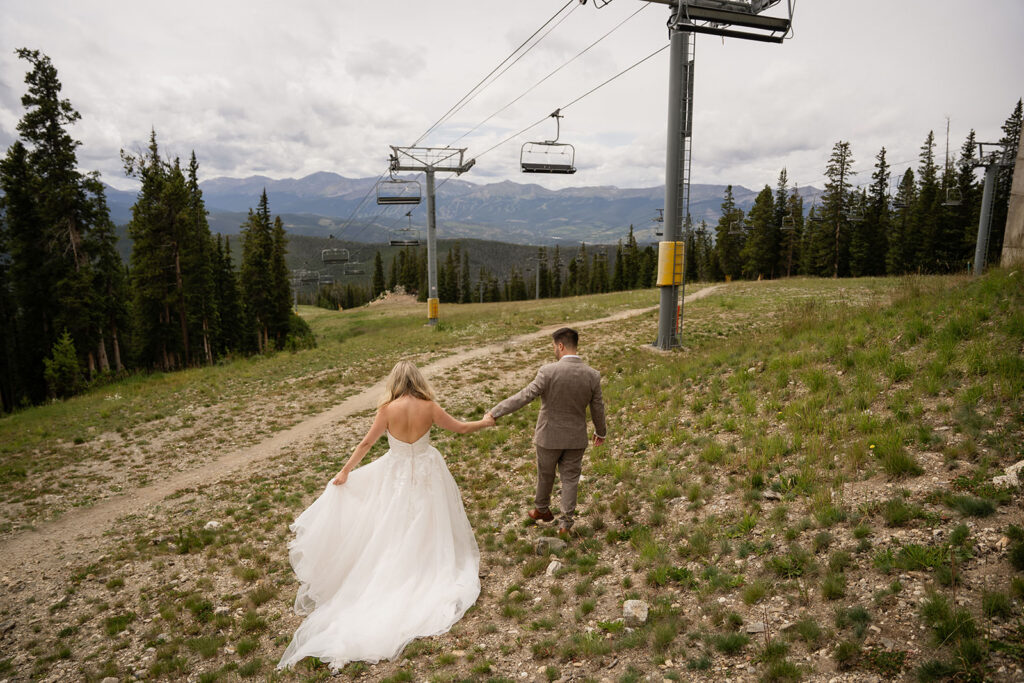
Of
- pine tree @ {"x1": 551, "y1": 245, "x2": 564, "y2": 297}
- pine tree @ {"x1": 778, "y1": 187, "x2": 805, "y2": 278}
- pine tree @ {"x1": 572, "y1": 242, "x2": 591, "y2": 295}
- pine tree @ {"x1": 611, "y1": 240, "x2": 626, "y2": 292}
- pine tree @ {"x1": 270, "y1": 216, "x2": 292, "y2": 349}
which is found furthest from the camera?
pine tree @ {"x1": 551, "y1": 245, "x2": 564, "y2": 297}

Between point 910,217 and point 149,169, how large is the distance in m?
83.7

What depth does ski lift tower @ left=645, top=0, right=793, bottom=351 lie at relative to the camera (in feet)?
46.8

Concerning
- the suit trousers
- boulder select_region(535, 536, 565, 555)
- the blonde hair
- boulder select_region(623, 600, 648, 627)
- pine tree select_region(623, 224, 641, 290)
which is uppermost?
pine tree select_region(623, 224, 641, 290)

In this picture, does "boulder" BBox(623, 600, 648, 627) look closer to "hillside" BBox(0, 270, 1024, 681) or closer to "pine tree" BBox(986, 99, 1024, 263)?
"hillside" BBox(0, 270, 1024, 681)

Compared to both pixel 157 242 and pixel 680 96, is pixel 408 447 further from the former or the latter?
pixel 157 242

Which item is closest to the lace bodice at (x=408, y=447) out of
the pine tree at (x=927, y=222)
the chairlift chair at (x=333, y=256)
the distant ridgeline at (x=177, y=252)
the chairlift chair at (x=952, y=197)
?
the distant ridgeline at (x=177, y=252)

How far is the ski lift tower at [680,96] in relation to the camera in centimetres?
1425

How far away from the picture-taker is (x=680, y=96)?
15.9 metres

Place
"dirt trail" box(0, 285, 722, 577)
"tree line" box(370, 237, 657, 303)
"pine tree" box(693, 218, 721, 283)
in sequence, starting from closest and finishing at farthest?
1. "dirt trail" box(0, 285, 722, 577)
2. "pine tree" box(693, 218, 721, 283)
3. "tree line" box(370, 237, 657, 303)

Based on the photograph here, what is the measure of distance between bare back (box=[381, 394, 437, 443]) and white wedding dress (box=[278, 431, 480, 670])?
16cm

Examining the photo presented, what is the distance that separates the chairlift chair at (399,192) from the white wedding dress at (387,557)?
2890 centimetres

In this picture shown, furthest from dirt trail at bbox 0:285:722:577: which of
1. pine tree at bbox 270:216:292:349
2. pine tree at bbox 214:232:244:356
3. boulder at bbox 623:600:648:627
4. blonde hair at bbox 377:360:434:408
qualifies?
pine tree at bbox 214:232:244:356

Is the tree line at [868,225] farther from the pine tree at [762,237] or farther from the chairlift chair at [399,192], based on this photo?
the chairlift chair at [399,192]

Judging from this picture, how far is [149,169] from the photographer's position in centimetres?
4178
